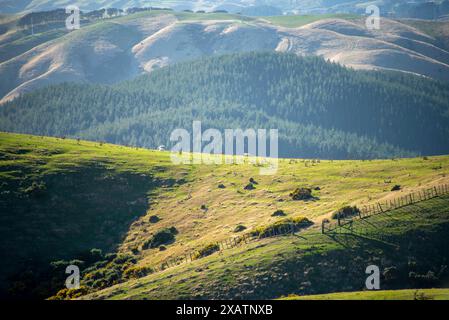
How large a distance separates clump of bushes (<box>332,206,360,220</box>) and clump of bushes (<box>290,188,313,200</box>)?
1431cm

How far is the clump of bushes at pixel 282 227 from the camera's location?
270ft

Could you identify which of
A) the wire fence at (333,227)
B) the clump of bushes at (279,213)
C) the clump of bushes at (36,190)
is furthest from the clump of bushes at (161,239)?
the clump of bushes at (36,190)

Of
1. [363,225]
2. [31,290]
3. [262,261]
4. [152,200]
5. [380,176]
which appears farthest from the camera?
[152,200]

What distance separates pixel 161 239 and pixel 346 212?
1153 inches

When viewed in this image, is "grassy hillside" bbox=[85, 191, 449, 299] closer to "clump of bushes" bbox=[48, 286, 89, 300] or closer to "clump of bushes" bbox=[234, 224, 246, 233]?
"clump of bushes" bbox=[48, 286, 89, 300]

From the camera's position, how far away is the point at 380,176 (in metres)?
104

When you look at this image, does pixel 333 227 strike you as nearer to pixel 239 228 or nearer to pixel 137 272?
pixel 239 228

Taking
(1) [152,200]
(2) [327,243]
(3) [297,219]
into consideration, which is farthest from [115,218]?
(2) [327,243]

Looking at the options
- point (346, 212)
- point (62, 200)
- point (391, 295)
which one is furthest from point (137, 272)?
point (391, 295)

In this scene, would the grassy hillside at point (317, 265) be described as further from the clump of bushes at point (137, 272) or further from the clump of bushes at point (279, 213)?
the clump of bushes at point (279, 213)

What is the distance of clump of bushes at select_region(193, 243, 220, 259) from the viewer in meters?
82.1

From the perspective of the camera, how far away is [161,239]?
9638cm
